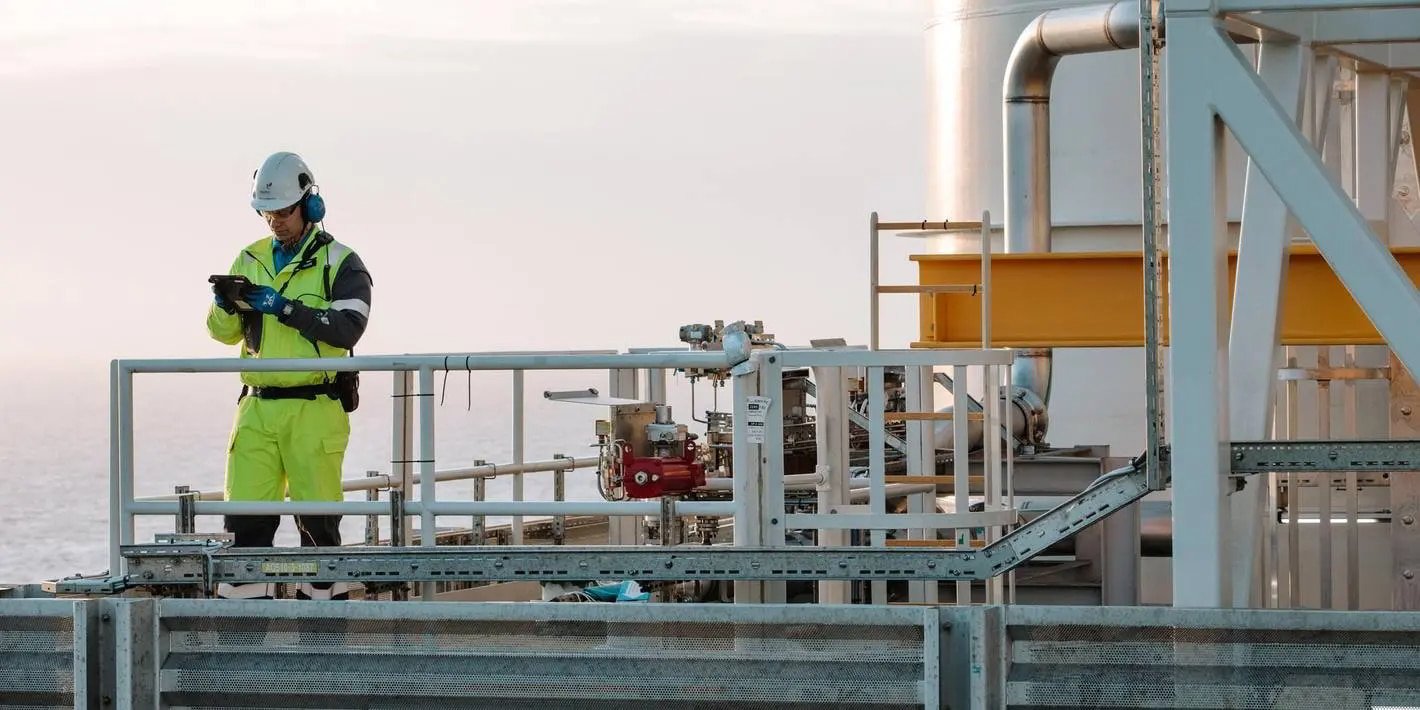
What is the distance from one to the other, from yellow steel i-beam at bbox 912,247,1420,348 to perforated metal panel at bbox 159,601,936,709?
12.8ft

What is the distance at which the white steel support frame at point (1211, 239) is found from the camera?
538 cm

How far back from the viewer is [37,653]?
5.00 metres

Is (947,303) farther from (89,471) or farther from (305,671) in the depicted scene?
(89,471)

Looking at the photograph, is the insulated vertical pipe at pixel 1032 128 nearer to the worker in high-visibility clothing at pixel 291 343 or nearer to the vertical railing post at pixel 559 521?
the vertical railing post at pixel 559 521

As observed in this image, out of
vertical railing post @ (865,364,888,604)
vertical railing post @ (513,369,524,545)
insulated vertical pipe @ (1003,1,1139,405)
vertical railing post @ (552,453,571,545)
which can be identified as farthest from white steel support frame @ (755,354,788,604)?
insulated vertical pipe @ (1003,1,1139,405)

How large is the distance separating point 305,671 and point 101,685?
1.67ft

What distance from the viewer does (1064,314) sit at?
8.97 m

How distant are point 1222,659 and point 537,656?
1.60 m

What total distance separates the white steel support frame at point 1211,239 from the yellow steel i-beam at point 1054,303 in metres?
2.70

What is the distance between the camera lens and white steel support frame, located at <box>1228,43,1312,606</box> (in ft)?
20.0

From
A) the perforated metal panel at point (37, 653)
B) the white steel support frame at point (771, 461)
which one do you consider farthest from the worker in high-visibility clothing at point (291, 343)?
the perforated metal panel at point (37, 653)

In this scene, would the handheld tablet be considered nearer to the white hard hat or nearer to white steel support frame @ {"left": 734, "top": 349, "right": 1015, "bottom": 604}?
the white hard hat

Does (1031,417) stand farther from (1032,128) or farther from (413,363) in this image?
(413,363)

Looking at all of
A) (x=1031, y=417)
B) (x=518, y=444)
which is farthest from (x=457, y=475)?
(x=1031, y=417)
